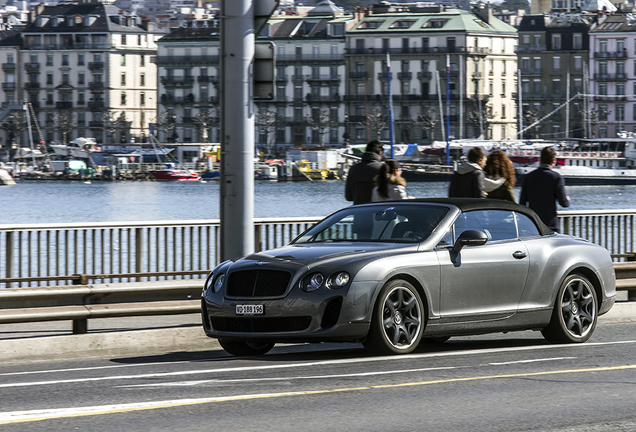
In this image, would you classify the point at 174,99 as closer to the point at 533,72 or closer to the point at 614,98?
the point at 533,72

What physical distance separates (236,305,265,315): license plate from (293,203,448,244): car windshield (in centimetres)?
125

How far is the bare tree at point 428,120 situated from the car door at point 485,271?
131 meters

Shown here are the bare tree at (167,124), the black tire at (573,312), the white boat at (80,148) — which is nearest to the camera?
the black tire at (573,312)

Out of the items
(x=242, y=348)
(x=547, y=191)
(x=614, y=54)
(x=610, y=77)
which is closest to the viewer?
(x=242, y=348)

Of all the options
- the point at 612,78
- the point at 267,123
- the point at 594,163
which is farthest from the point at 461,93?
the point at 594,163

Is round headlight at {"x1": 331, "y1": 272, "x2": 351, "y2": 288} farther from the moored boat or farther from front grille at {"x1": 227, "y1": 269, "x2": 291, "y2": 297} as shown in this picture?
the moored boat

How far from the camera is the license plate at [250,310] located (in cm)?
966

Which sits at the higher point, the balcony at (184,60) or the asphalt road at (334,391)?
the balcony at (184,60)

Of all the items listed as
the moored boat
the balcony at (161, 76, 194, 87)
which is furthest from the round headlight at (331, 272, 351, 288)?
the balcony at (161, 76, 194, 87)

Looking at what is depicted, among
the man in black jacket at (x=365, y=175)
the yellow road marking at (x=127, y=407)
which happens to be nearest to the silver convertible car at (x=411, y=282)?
the yellow road marking at (x=127, y=407)

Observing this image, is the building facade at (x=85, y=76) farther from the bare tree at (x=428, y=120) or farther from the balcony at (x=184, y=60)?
the bare tree at (x=428, y=120)

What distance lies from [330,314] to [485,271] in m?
1.75

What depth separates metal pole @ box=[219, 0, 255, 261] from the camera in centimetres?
1177

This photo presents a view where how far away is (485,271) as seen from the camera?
10.5 m
